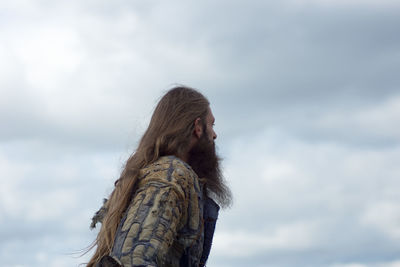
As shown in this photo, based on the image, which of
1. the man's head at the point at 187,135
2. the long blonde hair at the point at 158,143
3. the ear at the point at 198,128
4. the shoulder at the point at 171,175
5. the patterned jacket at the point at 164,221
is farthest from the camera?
the ear at the point at 198,128

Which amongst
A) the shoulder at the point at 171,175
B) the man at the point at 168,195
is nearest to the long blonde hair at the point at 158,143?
the man at the point at 168,195

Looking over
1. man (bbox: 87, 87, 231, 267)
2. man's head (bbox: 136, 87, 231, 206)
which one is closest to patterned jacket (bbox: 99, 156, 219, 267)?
man (bbox: 87, 87, 231, 267)

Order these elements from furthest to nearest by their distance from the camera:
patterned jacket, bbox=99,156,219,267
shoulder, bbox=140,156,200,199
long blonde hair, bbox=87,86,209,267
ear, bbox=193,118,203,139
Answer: ear, bbox=193,118,203,139, long blonde hair, bbox=87,86,209,267, shoulder, bbox=140,156,200,199, patterned jacket, bbox=99,156,219,267

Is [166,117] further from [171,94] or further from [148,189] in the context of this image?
[148,189]

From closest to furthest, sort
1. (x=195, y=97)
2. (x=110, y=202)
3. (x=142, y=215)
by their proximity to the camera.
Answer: (x=142, y=215)
(x=110, y=202)
(x=195, y=97)

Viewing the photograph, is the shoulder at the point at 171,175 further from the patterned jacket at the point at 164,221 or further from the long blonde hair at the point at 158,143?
the long blonde hair at the point at 158,143

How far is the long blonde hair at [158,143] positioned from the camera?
6984mm

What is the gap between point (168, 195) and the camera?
22.0 ft

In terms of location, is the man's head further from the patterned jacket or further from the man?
the patterned jacket

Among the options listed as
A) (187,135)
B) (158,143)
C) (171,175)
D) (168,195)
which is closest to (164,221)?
(168,195)

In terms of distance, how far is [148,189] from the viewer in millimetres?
6758

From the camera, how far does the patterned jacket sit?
6398mm

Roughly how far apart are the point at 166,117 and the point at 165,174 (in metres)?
0.97

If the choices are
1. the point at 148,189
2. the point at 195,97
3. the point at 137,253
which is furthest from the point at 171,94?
the point at 137,253
